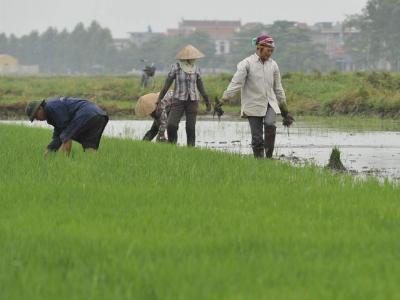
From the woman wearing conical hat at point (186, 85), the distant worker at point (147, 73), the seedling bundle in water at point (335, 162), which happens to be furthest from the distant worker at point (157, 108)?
the distant worker at point (147, 73)

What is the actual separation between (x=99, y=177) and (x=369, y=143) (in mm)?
9043

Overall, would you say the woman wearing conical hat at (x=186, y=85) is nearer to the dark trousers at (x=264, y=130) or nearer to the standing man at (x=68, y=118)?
the dark trousers at (x=264, y=130)

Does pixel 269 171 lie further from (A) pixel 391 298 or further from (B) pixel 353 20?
(B) pixel 353 20

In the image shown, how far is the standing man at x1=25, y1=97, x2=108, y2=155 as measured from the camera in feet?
27.6

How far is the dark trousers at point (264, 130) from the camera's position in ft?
33.4

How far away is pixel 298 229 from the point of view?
16.3 ft

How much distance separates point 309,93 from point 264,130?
20074mm

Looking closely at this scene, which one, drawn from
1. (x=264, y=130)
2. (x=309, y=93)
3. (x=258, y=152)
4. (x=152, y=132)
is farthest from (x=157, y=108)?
(x=309, y=93)

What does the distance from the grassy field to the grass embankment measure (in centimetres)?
1499

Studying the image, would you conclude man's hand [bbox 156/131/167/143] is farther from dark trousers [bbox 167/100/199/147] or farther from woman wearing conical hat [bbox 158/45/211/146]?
woman wearing conical hat [bbox 158/45/211/146]

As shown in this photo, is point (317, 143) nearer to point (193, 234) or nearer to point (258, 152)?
point (258, 152)

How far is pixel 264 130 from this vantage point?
1026 cm

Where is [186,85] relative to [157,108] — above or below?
above

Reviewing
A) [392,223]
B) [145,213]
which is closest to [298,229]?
[392,223]
